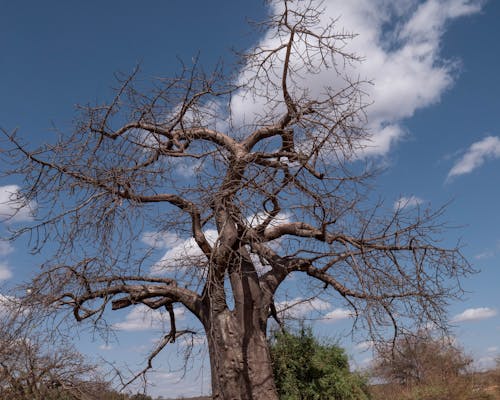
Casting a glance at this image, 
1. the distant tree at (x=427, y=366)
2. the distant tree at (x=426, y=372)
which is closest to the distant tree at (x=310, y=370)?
the distant tree at (x=426, y=372)

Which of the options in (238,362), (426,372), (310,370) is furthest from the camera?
(426,372)

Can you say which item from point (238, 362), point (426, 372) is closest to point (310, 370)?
point (238, 362)

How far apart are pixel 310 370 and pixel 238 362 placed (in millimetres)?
2974

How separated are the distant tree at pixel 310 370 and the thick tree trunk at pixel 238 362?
1.96 metres

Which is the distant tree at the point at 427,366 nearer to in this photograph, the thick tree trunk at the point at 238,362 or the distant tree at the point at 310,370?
the distant tree at the point at 310,370

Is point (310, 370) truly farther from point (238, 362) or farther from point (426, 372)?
point (426, 372)

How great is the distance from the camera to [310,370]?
31.9 ft

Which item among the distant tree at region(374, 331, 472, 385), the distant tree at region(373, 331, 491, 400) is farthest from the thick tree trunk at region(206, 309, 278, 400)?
the distant tree at region(374, 331, 472, 385)

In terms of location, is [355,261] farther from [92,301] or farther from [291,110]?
[92,301]

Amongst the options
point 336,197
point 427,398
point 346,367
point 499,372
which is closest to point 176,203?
point 336,197

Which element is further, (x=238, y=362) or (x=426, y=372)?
(x=426, y=372)

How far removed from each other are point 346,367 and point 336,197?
4.40 m

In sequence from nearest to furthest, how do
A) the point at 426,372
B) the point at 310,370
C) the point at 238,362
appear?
the point at 238,362, the point at 310,370, the point at 426,372

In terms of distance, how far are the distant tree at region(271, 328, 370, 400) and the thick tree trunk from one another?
196cm
